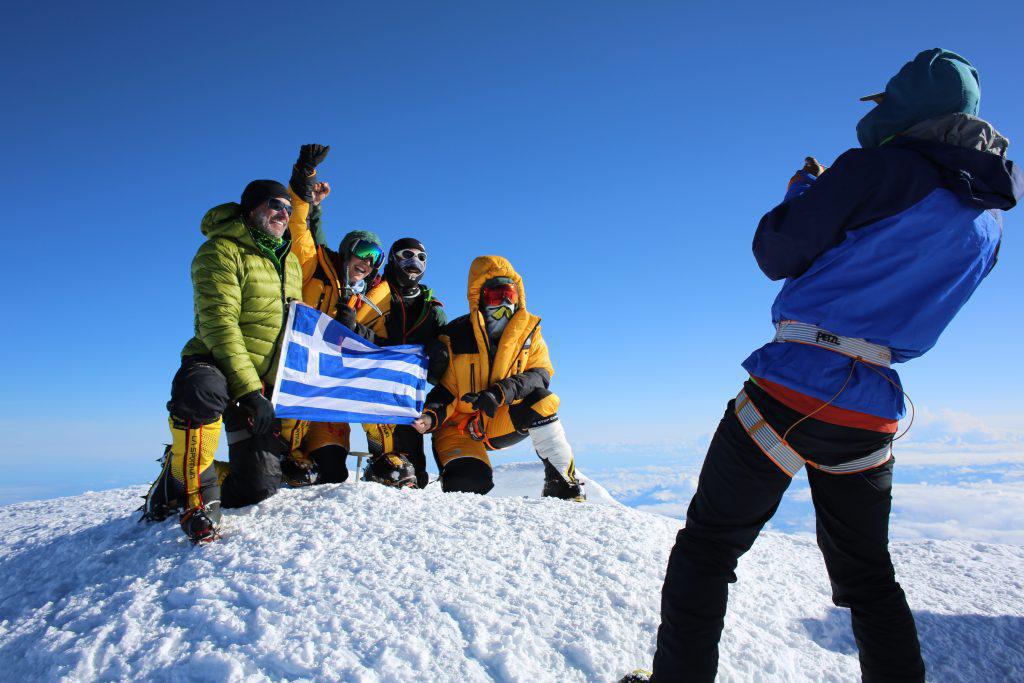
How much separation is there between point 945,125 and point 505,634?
8.13ft

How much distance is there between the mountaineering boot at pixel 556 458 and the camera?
468cm

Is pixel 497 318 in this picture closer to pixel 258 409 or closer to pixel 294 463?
pixel 294 463

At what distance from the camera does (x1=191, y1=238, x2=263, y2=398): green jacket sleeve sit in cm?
327

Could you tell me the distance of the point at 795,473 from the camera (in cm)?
189

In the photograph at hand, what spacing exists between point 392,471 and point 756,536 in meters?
2.89

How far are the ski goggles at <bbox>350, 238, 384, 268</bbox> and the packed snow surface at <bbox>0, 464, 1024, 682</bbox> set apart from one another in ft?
6.20

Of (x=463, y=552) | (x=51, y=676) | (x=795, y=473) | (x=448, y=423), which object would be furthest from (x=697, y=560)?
(x=448, y=423)

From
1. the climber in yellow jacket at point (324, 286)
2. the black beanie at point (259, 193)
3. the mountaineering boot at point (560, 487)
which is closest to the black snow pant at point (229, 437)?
the climber in yellow jacket at point (324, 286)

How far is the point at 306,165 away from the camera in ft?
14.7

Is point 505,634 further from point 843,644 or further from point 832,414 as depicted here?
point 843,644

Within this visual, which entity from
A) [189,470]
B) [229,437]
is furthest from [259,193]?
[189,470]

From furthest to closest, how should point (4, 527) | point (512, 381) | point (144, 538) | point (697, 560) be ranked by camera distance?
point (512, 381) < point (4, 527) < point (144, 538) < point (697, 560)

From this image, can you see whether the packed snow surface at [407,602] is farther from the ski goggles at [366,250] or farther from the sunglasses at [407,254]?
the sunglasses at [407,254]

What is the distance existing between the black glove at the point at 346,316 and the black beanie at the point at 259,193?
3.67 ft
